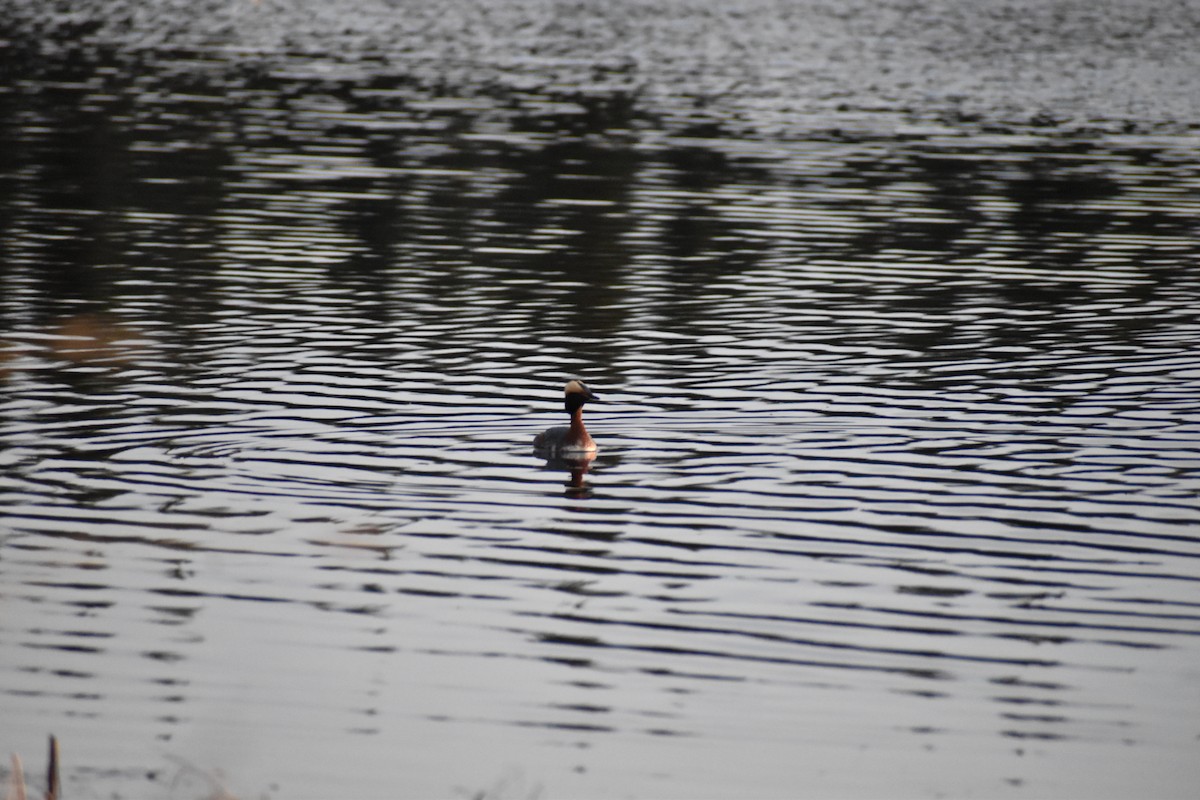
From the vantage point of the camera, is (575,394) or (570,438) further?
(575,394)

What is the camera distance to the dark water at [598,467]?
11414 mm

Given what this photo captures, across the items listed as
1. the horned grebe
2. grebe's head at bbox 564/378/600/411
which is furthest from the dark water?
grebe's head at bbox 564/378/600/411

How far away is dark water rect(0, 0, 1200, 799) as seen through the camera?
11414 millimetres

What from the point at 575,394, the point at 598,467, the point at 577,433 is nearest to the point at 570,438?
the point at 577,433

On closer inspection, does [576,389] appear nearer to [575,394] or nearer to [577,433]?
[575,394]

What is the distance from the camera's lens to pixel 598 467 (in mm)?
17688

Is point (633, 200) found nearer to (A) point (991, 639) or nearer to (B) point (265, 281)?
(B) point (265, 281)

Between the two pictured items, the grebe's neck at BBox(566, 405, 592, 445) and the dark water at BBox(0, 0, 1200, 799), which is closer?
the dark water at BBox(0, 0, 1200, 799)

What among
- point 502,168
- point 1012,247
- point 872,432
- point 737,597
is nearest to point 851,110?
point 502,168

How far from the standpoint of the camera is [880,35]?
232ft

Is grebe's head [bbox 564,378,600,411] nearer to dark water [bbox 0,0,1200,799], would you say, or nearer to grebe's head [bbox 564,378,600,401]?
grebe's head [bbox 564,378,600,401]

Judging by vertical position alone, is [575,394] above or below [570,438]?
above

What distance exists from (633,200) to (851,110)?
1584 centimetres

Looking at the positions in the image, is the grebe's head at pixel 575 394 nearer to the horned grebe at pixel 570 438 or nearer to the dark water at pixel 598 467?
the horned grebe at pixel 570 438
